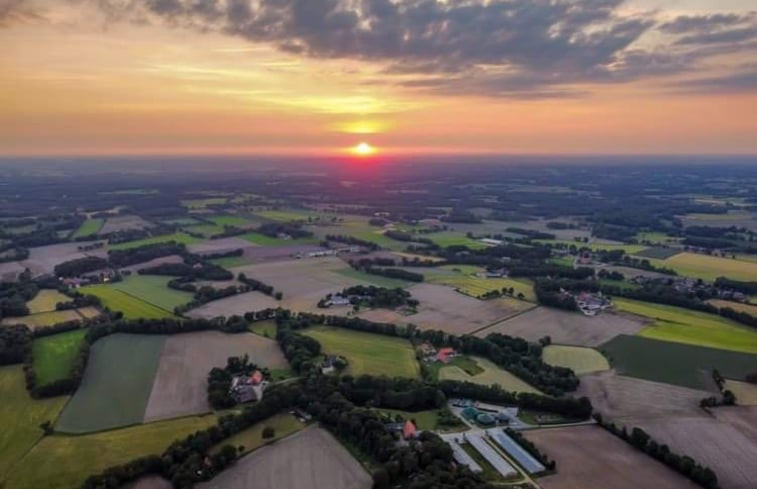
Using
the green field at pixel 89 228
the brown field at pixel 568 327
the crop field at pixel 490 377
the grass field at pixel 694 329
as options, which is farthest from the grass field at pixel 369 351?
the green field at pixel 89 228

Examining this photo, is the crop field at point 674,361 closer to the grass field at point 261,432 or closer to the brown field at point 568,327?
the brown field at point 568,327

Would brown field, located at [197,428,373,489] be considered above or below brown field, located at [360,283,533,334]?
below

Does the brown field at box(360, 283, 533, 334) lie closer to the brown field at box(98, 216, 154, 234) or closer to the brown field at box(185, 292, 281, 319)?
the brown field at box(185, 292, 281, 319)

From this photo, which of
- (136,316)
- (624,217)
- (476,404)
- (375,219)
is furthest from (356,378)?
(624,217)

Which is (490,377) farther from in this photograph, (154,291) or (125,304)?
(154,291)

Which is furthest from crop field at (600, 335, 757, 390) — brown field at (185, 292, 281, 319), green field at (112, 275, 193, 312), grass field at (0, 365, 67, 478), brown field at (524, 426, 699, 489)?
green field at (112, 275, 193, 312)

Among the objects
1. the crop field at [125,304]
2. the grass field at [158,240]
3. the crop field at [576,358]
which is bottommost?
the crop field at [125,304]
